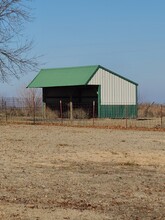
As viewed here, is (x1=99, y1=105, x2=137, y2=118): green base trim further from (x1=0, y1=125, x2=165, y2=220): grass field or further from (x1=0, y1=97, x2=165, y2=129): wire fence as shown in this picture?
(x1=0, y1=125, x2=165, y2=220): grass field

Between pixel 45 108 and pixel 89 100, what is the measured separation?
436cm

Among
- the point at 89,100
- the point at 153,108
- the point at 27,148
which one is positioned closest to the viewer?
the point at 27,148

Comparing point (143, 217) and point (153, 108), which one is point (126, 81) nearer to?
point (153, 108)

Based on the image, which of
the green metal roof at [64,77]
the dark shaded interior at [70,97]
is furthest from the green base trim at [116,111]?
the green metal roof at [64,77]

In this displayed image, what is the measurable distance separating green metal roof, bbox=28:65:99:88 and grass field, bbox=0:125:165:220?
28.0 metres

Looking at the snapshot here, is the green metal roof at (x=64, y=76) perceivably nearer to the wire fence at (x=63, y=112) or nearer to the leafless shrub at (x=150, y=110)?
the wire fence at (x=63, y=112)

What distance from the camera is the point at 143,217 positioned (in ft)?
25.7

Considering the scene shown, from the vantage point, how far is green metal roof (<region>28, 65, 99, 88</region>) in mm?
45781

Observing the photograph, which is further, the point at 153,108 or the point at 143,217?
the point at 153,108

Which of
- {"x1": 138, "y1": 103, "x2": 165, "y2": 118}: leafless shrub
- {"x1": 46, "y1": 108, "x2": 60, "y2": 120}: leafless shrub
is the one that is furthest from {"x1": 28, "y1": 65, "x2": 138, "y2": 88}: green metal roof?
{"x1": 138, "y1": 103, "x2": 165, "y2": 118}: leafless shrub

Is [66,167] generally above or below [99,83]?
below

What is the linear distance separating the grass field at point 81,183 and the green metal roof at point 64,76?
2791 cm

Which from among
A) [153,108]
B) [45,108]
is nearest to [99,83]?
[45,108]

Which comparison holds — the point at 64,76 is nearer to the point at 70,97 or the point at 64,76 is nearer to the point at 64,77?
the point at 64,77
